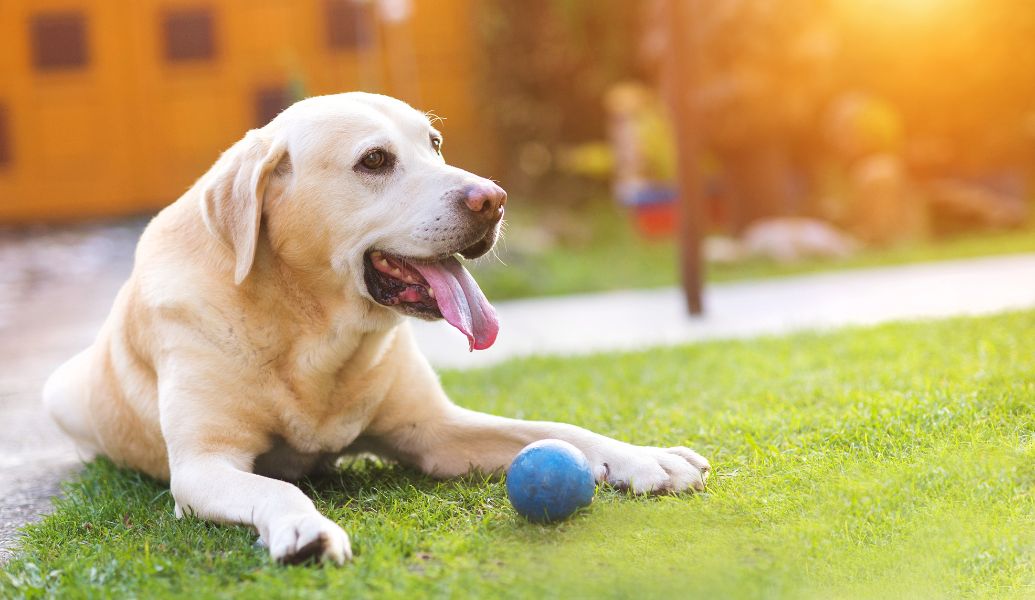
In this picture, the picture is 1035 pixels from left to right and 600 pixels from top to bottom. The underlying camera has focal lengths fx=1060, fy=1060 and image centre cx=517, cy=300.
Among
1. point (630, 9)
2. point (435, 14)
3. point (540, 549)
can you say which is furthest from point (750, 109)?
point (540, 549)

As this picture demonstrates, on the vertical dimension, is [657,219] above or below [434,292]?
below

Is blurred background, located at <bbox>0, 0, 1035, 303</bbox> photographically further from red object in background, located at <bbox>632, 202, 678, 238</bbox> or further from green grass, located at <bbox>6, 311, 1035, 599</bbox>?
green grass, located at <bbox>6, 311, 1035, 599</bbox>

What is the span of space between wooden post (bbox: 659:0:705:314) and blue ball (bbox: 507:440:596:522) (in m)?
3.80

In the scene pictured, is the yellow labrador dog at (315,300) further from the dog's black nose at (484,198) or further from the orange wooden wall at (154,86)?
the orange wooden wall at (154,86)

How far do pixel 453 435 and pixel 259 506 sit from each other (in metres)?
0.72

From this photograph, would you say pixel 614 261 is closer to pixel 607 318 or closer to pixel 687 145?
pixel 607 318

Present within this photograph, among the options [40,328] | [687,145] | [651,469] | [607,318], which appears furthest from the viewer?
[40,328]

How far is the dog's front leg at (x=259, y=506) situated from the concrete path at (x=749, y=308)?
2672mm

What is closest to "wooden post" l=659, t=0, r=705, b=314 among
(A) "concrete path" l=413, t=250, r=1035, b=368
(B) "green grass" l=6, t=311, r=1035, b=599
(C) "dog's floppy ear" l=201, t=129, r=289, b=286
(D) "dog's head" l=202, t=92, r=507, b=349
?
(A) "concrete path" l=413, t=250, r=1035, b=368

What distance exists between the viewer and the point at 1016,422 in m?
2.93

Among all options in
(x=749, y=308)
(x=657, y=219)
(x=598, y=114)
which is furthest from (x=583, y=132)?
(x=749, y=308)

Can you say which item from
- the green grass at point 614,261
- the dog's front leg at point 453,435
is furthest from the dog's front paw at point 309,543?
the green grass at point 614,261

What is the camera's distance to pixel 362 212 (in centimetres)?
274

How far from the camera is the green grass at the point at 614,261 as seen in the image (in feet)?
26.2
